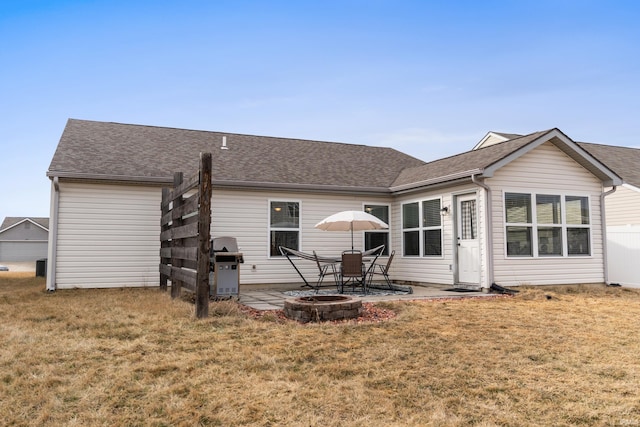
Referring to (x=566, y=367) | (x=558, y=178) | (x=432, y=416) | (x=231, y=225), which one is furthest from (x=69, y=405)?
(x=558, y=178)

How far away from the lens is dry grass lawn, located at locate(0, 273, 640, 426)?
2904 mm

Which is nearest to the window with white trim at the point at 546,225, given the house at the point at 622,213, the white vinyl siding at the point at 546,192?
the white vinyl siding at the point at 546,192

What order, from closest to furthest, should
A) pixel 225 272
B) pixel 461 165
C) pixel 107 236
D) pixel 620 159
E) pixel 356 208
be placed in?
pixel 225 272
pixel 107 236
pixel 461 165
pixel 356 208
pixel 620 159

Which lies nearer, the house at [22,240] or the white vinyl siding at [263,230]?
the white vinyl siding at [263,230]

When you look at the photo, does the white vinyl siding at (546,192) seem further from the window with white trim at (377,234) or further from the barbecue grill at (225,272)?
the barbecue grill at (225,272)

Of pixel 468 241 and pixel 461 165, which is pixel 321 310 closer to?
pixel 468 241

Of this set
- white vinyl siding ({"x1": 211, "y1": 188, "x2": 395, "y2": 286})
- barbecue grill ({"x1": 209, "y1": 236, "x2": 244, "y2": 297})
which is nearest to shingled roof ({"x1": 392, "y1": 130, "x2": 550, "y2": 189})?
white vinyl siding ({"x1": 211, "y1": 188, "x2": 395, "y2": 286})

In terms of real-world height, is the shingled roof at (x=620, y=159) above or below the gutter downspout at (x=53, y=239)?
above

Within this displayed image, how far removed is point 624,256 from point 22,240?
45589 millimetres

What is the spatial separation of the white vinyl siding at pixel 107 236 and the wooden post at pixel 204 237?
4468mm

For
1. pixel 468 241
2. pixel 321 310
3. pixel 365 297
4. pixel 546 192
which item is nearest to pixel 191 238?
pixel 321 310

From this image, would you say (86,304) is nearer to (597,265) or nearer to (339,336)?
(339,336)

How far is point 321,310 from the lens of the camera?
225 inches

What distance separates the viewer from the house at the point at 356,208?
925cm
